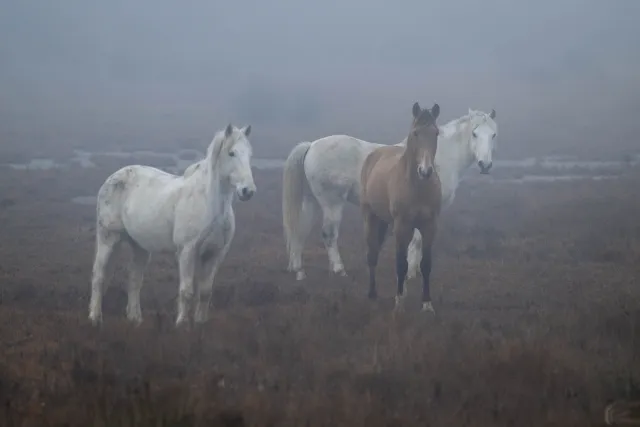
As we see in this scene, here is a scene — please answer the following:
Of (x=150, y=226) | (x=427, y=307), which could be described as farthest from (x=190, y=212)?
(x=427, y=307)

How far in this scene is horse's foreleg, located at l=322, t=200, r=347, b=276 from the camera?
10694mm

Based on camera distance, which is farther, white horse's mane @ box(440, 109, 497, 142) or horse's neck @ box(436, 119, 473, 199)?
horse's neck @ box(436, 119, 473, 199)

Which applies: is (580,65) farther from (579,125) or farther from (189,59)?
(189,59)

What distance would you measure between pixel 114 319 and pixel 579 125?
30.5m

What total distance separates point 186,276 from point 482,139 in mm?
4844

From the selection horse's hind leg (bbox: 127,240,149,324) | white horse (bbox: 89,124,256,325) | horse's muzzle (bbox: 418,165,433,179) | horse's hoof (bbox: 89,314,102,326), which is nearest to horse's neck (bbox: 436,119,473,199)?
horse's muzzle (bbox: 418,165,433,179)

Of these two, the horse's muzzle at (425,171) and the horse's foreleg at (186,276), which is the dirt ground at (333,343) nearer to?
the horse's foreleg at (186,276)

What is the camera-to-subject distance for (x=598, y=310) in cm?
725

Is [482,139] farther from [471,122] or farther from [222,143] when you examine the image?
[222,143]

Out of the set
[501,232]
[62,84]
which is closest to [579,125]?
[501,232]

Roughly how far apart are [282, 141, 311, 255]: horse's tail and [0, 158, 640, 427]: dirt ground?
0.59m

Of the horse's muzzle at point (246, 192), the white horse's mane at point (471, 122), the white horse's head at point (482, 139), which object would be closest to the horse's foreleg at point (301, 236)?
the white horse's mane at point (471, 122)

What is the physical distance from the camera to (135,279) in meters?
7.81

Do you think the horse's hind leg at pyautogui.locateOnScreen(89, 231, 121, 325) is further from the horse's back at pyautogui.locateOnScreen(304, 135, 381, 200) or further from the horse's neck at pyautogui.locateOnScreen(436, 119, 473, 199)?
the horse's neck at pyautogui.locateOnScreen(436, 119, 473, 199)
